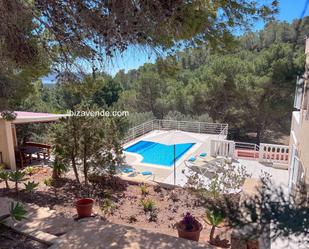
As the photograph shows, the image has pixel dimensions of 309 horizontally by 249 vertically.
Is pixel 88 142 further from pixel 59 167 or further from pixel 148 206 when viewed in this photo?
Answer: pixel 148 206

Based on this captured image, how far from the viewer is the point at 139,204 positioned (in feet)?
22.2

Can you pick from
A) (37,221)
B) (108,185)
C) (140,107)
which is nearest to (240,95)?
(140,107)

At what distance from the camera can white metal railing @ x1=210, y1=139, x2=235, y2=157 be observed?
41.4 ft

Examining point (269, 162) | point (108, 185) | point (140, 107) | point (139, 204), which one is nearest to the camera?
point (139, 204)

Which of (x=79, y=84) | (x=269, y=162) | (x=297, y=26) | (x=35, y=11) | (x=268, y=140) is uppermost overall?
(x=35, y=11)

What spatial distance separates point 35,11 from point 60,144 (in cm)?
409

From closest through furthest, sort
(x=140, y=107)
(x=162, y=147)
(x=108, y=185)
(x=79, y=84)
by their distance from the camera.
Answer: (x=79, y=84), (x=108, y=185), (x=162, y=147), (x=140, y=107)

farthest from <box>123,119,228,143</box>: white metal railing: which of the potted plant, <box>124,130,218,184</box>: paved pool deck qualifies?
the potted plant

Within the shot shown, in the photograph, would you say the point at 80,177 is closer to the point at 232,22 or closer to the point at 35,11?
the point at 35,11

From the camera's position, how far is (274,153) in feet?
37.9

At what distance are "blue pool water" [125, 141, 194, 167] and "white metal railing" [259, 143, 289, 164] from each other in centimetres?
417

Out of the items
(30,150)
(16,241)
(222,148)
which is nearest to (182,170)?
(222,148)

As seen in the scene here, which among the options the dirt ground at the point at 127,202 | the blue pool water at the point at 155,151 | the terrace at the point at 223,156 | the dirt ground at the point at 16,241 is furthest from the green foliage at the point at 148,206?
the blue pool water at the point at 155,151

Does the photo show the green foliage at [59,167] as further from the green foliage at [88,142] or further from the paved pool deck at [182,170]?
the paved pool deck at [182,170]
